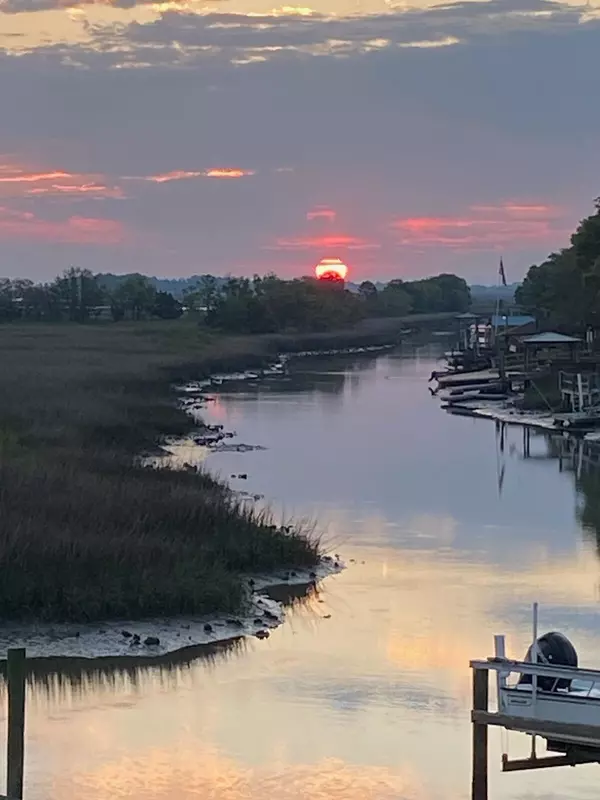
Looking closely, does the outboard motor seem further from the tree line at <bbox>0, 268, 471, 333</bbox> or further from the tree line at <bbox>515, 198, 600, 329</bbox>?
the tree line at <bbox>0, 268, 471, 333</bbox>

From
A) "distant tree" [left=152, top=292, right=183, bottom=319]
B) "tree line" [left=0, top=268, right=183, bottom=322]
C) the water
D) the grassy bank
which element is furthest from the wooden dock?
"distant tree" [left=152, top=292, right=183, bottom=319]

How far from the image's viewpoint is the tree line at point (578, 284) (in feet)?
229

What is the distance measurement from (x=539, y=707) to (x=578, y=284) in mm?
74085

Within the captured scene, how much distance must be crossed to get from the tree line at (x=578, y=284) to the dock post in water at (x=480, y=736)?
5091 centimetres

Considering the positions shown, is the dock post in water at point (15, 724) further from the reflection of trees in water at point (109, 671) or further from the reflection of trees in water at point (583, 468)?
the reflection of trees in water at point (583, 468)

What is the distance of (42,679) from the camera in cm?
1945

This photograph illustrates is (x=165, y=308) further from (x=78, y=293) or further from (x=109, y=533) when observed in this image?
(x=109, y=533)

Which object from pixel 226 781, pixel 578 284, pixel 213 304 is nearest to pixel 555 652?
pixel 226 781

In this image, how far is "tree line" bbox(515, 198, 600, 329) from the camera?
6981 cm

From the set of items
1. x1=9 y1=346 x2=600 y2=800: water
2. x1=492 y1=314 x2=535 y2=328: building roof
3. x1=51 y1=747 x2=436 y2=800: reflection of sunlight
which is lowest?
x1=51 y1=747 x2=436 y2=800: reflection of sunlight

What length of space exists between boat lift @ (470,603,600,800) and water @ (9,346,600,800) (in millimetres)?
2649

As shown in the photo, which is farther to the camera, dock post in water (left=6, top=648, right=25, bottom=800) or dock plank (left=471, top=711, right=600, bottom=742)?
dock plank (left=471, top=711, right=600, bottom=742)

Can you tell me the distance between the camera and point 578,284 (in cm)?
8569

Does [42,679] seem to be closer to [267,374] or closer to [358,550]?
[358,550]
